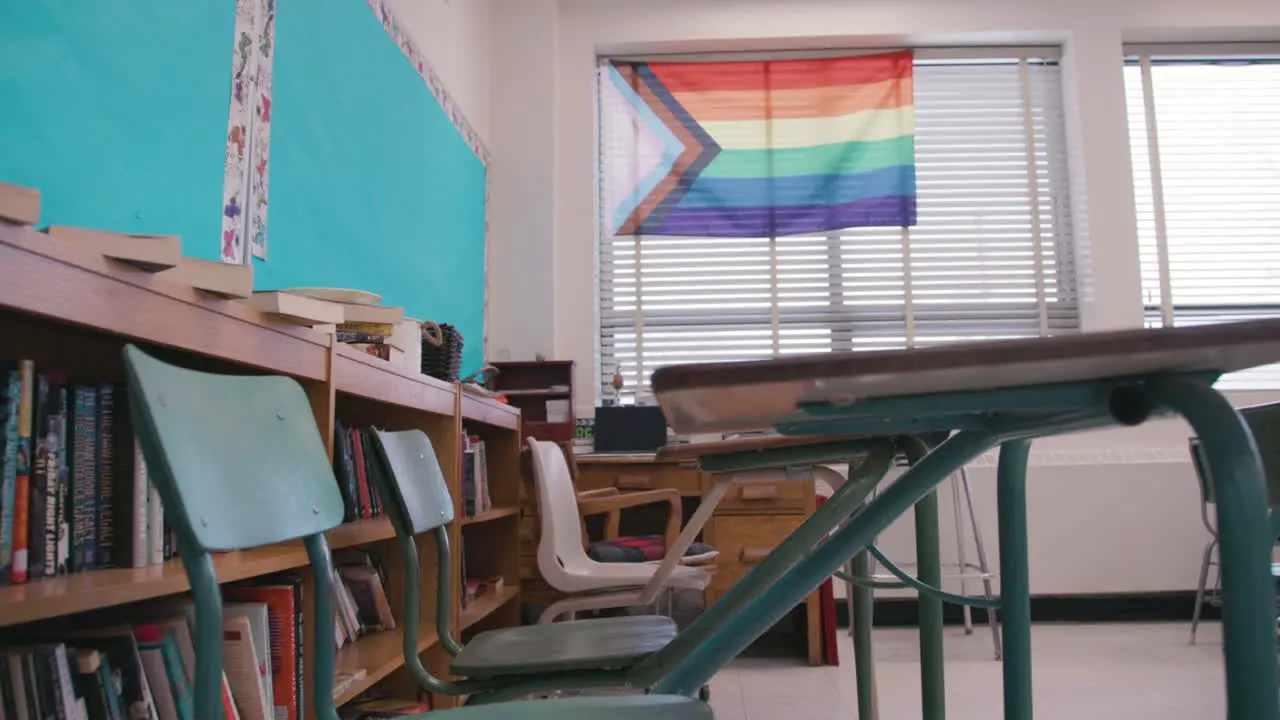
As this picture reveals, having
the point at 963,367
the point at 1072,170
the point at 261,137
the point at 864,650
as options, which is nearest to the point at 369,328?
the point at 261,137

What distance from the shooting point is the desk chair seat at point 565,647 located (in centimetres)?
124

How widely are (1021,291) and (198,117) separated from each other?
162 inches

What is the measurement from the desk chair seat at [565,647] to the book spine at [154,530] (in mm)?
447

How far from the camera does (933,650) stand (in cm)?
142

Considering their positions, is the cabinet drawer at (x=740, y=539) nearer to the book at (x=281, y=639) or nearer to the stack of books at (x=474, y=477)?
the stack of books at (x=474, y=477)

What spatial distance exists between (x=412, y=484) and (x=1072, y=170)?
4422 mm

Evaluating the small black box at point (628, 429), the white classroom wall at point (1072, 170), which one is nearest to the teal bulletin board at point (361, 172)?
the white classroom wall at point (1072, 170)

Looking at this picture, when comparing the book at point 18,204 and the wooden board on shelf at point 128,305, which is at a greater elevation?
the book at point 18,204

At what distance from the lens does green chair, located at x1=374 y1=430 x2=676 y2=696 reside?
1241 millimetres

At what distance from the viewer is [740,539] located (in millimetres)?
3387

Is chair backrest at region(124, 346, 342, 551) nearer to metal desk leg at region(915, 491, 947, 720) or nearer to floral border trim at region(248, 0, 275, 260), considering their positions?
metal desk leg at region(915, 491, 947, 720)

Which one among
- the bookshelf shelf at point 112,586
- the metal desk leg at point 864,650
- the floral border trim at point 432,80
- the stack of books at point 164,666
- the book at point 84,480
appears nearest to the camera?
the bookshelf shelf at point 112,586

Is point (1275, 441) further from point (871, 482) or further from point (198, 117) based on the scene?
point (198, 117)

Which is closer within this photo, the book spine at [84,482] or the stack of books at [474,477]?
the book spine at [84,482]
